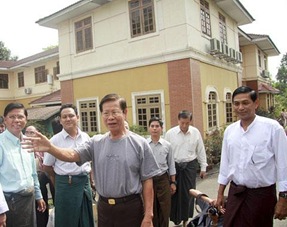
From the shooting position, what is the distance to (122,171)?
7.50ft

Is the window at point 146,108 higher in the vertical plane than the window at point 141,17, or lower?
lower

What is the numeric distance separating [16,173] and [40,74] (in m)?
19.5

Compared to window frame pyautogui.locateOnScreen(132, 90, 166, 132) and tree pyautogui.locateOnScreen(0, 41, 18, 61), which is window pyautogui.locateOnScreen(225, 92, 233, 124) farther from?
tree pyautogui.locateOnScreen(0, 41, 18, 61)

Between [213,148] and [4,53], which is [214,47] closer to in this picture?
[213,148]

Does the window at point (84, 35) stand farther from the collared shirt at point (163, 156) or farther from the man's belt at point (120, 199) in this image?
the man's belt at point (120, 199)

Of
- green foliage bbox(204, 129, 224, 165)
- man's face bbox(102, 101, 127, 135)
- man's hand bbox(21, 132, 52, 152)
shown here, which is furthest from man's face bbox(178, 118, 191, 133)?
green foliage bbox(204, 129, 224, 165)

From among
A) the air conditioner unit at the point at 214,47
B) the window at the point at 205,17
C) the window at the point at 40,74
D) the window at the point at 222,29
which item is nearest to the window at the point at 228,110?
the window at the point at 222,29

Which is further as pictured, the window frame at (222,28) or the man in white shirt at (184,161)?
the window frame at (222,28)

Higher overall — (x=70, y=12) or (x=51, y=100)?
(x=70, y=12)

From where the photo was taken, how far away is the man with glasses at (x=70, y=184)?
3.39 metres

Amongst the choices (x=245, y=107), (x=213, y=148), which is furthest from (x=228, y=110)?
(x=245, y=107)

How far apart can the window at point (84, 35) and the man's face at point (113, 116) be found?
10.6 meters

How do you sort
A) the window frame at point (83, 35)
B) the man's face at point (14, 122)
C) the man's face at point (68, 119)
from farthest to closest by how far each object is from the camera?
the window frame at point (83, 35)
the man's face at point (68, 119)
the man's face at point (14, 122)

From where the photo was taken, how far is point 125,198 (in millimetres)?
2326
